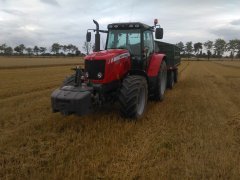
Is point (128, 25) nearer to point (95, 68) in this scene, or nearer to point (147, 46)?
point (147, 46)

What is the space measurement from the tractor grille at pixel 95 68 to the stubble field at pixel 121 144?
1068 millimetres

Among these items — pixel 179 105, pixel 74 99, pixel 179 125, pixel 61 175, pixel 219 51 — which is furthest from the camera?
pixel 219 51

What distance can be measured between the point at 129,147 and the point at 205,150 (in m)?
1.33

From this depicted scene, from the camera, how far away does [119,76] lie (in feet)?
27.6

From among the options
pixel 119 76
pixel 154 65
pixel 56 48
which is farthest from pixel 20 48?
pixel 119 76

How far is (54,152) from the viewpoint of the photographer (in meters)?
5.73

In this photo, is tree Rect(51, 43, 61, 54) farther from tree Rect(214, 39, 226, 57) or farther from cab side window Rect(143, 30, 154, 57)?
cab side window Rect(143, 30, 154, 57)

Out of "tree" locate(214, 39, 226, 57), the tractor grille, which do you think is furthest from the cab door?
"tree" locate(214, 39, 226, 57)

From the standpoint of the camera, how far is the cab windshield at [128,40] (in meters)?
9.27

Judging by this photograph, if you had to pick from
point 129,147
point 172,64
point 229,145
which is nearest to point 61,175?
point 129,147

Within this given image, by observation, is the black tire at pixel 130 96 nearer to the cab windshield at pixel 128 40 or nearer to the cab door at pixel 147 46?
the cab windshield at pixel 128 40

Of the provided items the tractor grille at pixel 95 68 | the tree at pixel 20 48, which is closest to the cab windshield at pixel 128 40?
the tractor grille at pixel 95 68

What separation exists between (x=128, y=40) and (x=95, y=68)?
1.86 meters

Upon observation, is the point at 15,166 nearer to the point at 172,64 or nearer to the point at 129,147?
the point at 129,147
